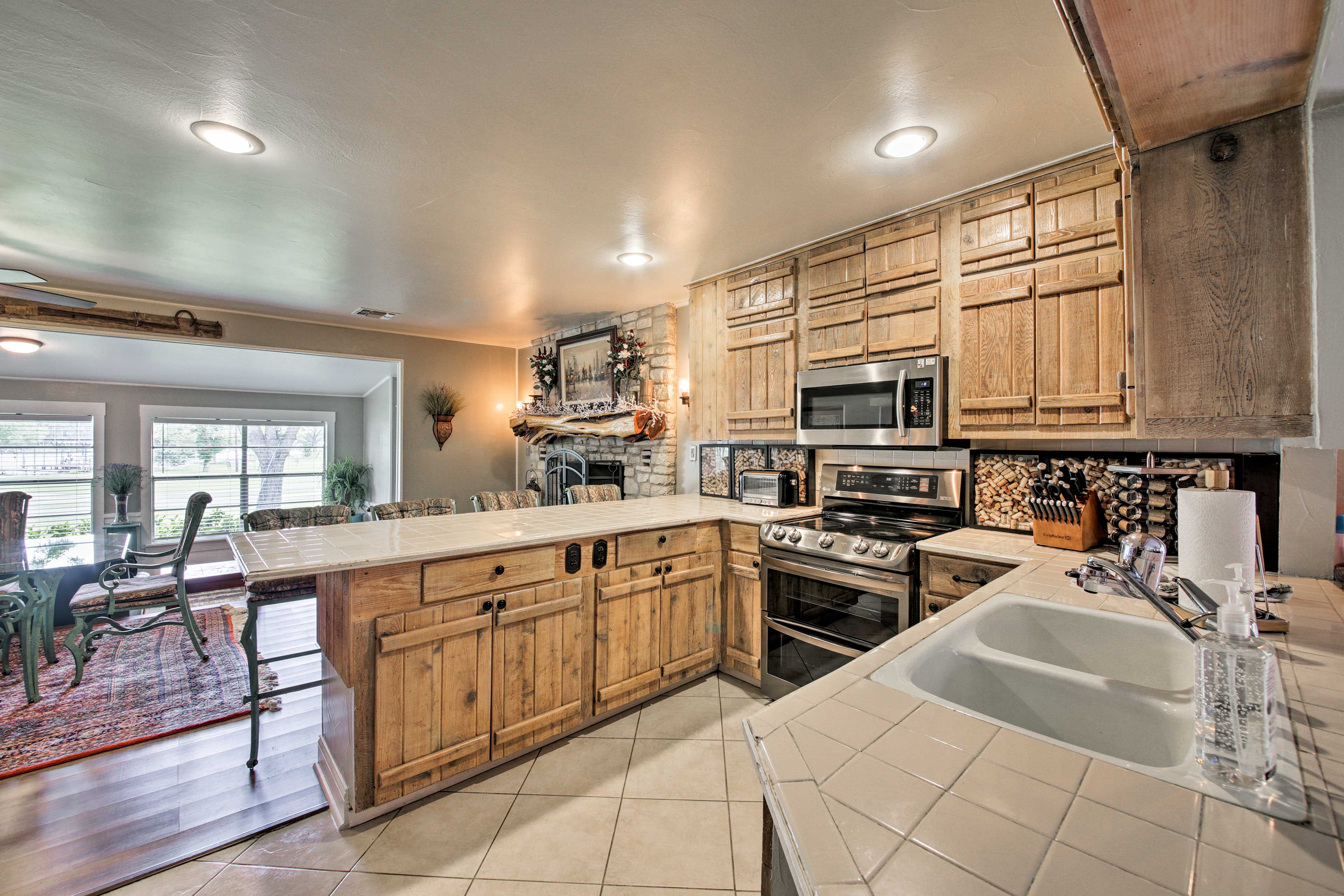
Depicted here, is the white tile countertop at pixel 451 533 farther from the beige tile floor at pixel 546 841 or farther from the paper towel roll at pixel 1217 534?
the paper towel roll at pixel 1217 534

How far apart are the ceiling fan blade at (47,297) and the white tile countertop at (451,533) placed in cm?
142

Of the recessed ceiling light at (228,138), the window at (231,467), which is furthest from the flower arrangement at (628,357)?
the window at (231,467)

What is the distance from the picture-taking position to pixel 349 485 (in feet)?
22.1

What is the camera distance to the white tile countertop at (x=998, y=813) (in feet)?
1.72

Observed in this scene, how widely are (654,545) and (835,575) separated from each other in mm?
888

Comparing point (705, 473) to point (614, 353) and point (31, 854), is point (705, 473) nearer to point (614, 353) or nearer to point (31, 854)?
point (614, 353)

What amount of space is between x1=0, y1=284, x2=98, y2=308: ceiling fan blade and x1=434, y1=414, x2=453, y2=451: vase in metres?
2.90

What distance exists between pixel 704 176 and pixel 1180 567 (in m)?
2.11

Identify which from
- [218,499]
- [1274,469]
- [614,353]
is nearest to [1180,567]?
[1274,469]

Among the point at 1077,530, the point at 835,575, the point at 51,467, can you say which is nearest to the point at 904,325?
the point at 1077,530

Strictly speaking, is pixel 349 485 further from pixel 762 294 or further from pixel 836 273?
pixel 836 273

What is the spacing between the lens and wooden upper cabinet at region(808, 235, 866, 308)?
2.87 meters

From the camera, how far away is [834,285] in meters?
2.96

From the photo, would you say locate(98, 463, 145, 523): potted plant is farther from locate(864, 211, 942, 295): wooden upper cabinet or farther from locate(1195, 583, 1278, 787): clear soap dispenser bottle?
locate(1195, 583, 1278, 787): clear soap dispenser bottle
